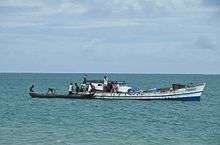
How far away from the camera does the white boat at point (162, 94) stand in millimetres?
77875

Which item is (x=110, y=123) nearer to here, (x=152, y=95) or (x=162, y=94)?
(x=152, y=95)

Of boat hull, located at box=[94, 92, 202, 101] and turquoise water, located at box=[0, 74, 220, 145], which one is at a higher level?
boat hull, located at box=[94, 92, 202, 101]

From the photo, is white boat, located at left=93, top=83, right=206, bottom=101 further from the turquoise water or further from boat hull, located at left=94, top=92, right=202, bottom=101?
the turquoise water

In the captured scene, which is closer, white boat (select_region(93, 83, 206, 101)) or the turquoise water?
the turquoise water

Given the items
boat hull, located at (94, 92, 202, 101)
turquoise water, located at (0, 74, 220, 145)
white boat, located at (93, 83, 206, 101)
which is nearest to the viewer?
turquoise water, located at (0, 74, 220, 145)

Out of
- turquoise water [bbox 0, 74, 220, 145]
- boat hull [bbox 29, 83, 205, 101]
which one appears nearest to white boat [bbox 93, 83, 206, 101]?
boat hull [bbox 29, 83, 205, 101]

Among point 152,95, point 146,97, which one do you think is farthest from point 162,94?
point 146,97

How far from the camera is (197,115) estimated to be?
6238 centimetres

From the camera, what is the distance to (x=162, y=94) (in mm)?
78625

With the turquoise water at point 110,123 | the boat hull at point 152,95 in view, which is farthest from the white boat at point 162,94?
the turquoise water at point 110,123

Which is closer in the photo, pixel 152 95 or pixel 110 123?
pixel 110 123

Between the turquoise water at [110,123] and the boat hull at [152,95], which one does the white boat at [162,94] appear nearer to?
the boat hull at [152,95]

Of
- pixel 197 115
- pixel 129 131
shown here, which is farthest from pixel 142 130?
pixel 197 115

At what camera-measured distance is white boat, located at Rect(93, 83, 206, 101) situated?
255ft
